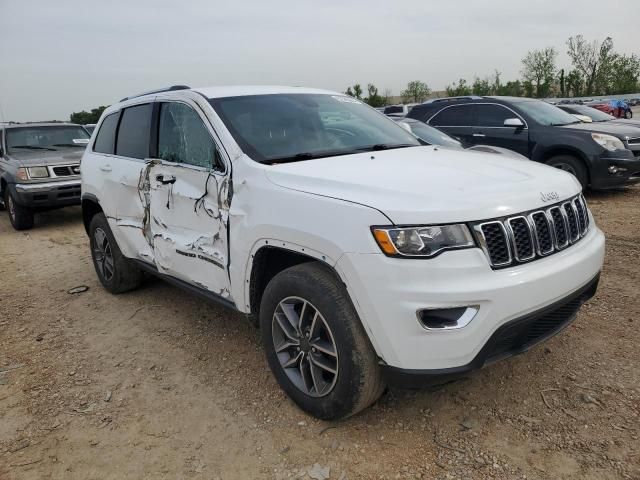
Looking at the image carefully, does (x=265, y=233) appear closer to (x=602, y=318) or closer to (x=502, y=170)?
(x=502, y=170)

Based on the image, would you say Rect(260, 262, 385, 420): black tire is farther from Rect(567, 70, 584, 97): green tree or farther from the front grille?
Rect(567, 70, 584, 97): green tree

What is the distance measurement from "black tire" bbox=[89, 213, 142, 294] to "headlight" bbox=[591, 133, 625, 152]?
22.5 ft

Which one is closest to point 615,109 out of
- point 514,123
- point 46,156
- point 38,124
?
point 514,123

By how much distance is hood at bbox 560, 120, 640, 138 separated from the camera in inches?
317

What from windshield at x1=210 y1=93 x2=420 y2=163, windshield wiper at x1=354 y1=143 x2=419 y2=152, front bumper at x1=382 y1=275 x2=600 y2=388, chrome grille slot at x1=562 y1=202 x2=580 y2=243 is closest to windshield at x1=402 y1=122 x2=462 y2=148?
windshield at x1=210 y1=93 x2=420 y2=163

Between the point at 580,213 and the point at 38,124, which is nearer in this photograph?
the point at 580,213

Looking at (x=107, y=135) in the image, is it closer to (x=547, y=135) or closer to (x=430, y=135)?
(x=430, y=135)

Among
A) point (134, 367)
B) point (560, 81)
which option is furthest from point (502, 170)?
point (560, 81)

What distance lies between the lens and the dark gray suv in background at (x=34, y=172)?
8734 mm

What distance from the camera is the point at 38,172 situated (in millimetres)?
8812

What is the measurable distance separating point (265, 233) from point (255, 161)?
48 cm

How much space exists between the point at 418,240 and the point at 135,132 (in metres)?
2.95

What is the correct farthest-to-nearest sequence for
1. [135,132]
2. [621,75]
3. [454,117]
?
[621,75] < [454,117] < [135,132]

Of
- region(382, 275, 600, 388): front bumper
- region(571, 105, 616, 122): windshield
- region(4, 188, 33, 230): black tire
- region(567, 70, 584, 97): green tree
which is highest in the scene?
region(567, 70, 584, 97): green tree
